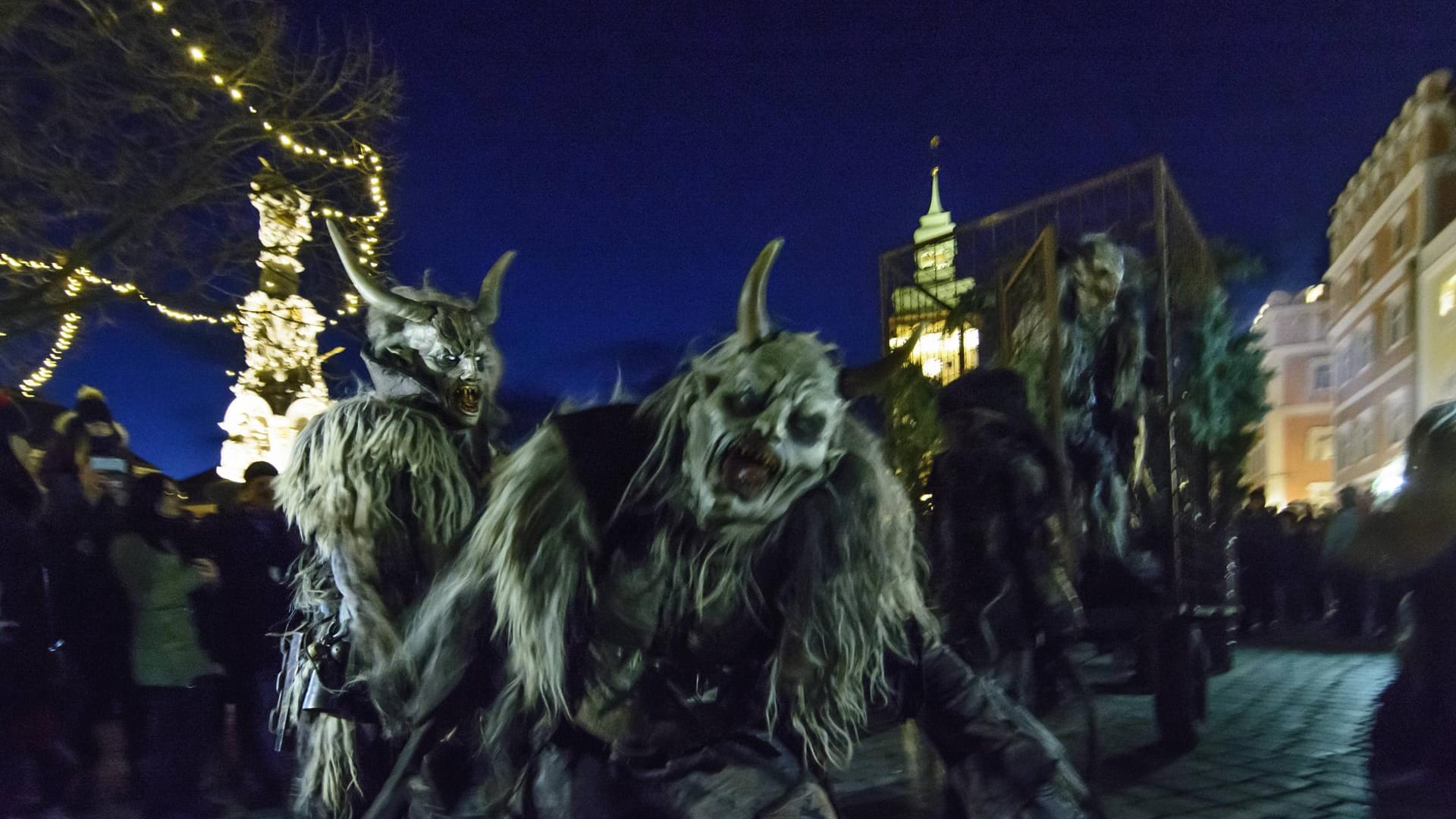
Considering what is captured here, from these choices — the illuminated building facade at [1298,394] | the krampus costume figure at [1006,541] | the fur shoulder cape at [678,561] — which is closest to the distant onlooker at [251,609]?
the fur shoulder cape at [678,561]

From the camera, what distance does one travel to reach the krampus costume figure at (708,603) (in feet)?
6.15

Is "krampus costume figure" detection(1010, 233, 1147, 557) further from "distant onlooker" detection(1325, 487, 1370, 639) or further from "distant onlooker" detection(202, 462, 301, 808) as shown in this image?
"distant onlooker" detection(202, 462, 301, 808)

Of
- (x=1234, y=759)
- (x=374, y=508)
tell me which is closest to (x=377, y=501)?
(x=374, y=508)

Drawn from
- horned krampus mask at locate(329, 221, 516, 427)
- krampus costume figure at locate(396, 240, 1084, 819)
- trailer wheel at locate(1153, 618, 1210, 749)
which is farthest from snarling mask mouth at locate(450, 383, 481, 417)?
trailer wheel at locate(1153, 618, 1210, 749)

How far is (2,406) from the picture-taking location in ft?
12.8

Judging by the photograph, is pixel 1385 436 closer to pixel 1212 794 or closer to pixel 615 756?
pixel 1212 794

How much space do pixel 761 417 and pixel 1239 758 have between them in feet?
10.6

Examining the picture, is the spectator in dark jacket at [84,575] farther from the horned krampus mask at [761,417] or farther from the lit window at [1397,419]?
the lit window at [1397,419]

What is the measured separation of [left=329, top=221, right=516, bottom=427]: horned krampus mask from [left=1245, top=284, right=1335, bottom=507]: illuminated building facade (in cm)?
343

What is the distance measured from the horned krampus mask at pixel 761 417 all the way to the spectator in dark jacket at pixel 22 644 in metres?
3.47

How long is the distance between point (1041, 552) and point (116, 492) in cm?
379

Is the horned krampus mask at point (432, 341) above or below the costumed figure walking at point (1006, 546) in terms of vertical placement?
above

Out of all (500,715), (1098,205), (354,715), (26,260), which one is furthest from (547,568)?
(26,260)

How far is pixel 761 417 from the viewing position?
1828mm
